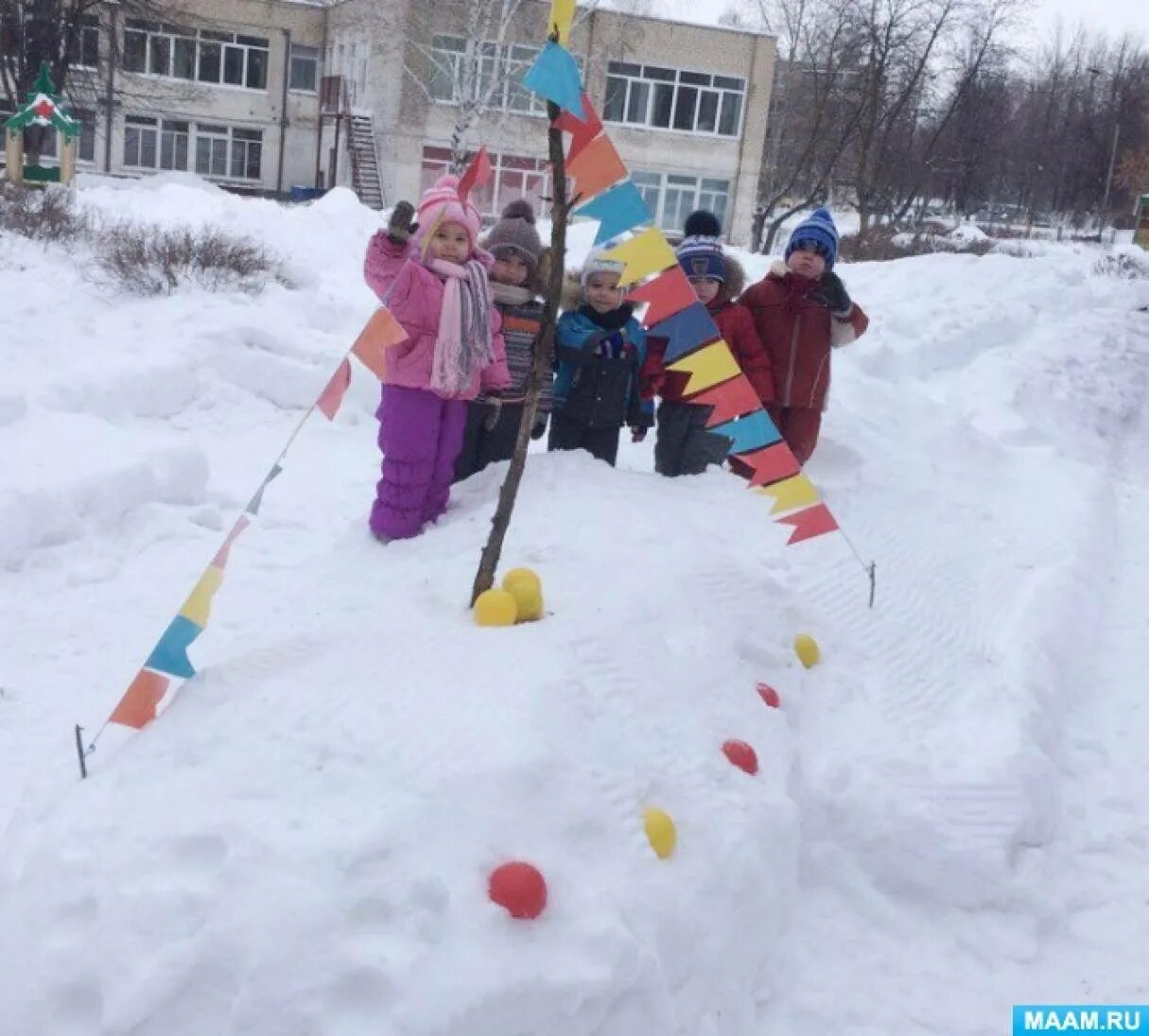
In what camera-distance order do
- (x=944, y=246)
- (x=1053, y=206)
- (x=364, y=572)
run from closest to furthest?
(x=364, y=572) < (x=944, y=246) < (x=1053, y=206)

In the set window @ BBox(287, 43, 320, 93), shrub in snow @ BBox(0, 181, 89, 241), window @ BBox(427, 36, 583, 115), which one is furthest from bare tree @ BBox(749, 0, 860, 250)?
shrub in snow @ BBox(0, 181, 89, 241)

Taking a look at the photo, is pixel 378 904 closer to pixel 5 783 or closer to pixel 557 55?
pixel 5 783

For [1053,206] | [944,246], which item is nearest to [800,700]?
[944,246]

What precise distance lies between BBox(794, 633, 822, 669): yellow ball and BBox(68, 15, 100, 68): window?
68.9 ft

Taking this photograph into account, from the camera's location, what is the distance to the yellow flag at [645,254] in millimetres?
3684

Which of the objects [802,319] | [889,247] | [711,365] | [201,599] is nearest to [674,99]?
[889,247]

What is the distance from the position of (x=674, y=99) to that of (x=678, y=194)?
236 cm

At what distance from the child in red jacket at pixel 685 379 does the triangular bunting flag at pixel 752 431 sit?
99 cm

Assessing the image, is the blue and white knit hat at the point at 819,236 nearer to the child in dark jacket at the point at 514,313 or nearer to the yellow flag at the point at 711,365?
the child in dark jacket at the point at 514,313

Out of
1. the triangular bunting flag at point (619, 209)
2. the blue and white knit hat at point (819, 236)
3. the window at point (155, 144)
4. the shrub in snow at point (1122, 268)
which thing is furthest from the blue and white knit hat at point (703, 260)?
the window at point (155, 144)

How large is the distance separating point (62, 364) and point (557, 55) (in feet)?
15.3

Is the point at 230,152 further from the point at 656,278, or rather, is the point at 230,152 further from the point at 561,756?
the point at 561,756

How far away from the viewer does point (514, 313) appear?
496 centimetres

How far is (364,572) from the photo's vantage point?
4316mm
